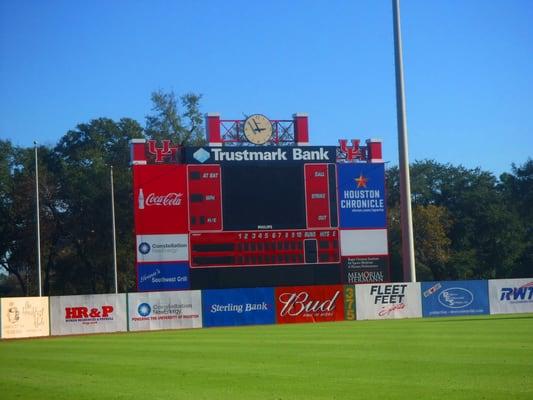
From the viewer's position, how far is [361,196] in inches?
1604

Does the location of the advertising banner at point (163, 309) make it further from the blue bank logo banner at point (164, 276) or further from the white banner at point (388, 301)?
the white banner at point (388, 301)

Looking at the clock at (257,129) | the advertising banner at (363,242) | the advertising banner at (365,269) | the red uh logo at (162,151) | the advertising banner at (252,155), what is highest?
the clock at (257,129)

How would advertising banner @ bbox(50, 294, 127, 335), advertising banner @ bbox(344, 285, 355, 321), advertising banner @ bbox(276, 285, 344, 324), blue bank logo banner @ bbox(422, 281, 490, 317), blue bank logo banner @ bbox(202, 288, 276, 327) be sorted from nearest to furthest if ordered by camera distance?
1. advertising banner @ bbox(50, 294, 127, 335)
2. blue bank logo banner @ bbox(202, 288, 276, 327)
3. advertising banner @ bbox(276, 285, 344, 324)
4. advertising banner @ bbox(344, 285, 355, 321)
5. blue bank logo banner @ bbox(422, 281, 490, 317)

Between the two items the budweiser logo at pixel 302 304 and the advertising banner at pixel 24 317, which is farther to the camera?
the budweiser logo at pixel 302 304

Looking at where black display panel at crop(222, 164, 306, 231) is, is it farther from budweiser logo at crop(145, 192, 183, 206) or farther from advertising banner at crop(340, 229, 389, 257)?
advertising banner at crop(340, 229, 389, 257)

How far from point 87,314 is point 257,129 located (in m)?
12.4

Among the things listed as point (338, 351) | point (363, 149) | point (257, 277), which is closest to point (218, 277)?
point (257, 277)

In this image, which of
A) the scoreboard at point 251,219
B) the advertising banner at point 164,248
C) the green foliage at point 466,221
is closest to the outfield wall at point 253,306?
A: the scoreboard at point 251,219

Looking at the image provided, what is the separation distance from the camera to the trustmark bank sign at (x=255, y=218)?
38.6m

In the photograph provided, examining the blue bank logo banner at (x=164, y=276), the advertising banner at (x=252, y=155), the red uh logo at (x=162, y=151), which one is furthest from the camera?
the red uh logo at (x=162, y=151)

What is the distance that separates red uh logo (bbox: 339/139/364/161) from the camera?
42156 millimetres

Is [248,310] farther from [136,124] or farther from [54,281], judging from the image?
[136,124]

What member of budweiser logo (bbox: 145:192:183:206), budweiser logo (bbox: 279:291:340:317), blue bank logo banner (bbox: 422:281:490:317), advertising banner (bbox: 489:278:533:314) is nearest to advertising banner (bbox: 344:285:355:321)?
budweiser logo (bbox: 279:291:340:317)

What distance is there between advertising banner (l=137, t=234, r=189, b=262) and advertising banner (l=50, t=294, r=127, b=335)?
294 cm
